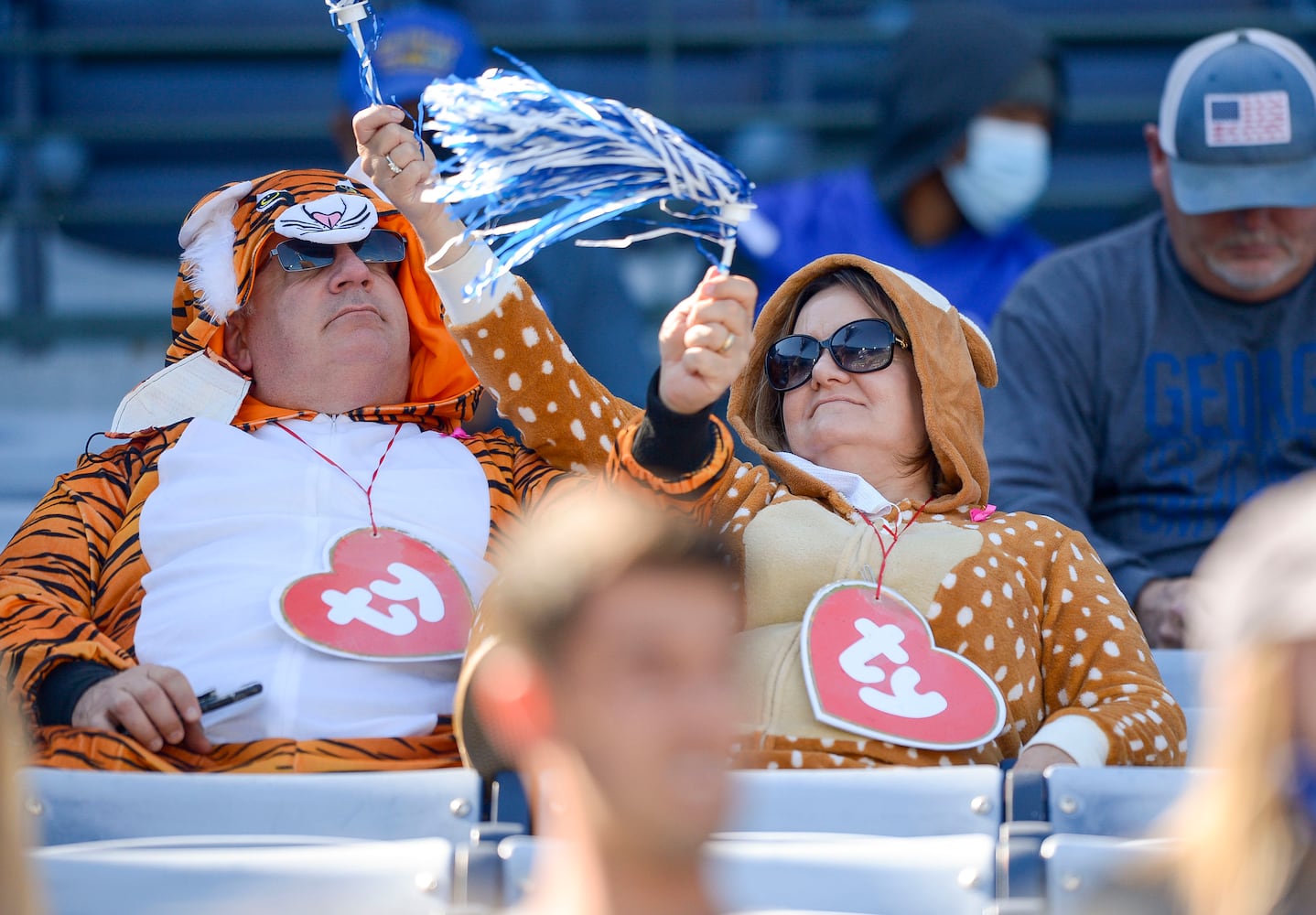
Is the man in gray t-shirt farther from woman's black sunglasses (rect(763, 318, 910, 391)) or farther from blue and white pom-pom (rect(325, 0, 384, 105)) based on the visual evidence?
blue and white pom-pom (rect(325, 0, 384, 105))

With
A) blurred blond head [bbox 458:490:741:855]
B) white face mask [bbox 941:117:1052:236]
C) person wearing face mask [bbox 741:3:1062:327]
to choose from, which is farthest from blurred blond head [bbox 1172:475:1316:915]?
white face mask [bbox 941:117:1052:236]

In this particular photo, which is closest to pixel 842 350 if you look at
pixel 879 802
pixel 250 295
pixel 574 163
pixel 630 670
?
pixel 574 163

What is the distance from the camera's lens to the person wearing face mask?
13.8 feet

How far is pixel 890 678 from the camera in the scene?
2348 millimetres

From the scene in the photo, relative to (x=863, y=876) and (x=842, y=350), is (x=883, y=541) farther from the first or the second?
(x=863, y=876)

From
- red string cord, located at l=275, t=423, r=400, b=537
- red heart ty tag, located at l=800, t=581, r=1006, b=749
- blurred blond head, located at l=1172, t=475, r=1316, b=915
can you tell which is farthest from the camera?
red string cord, located at l=275, t=423, r=400, b=537

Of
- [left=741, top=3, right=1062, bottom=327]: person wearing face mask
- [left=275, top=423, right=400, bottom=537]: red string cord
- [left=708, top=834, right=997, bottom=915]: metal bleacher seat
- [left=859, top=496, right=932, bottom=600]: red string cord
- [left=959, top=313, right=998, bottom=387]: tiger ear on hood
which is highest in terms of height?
[left=741, top=3, right=1062, bottom=327]: person wearing face mask

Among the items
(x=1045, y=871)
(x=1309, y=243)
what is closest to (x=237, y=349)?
(x=1045, y=871)

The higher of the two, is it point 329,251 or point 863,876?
point 329,251

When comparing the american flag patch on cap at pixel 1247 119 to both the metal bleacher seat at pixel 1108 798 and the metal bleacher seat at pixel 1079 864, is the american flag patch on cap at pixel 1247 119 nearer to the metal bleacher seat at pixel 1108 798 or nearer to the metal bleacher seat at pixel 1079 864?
the metal bleacher seat at pixel 1108 798

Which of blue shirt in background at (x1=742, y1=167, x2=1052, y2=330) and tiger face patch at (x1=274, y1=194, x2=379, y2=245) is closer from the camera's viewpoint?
tiger face patch at (x1=274, y1=194, x2=379, y2=245)

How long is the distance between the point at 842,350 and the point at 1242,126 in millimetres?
1393

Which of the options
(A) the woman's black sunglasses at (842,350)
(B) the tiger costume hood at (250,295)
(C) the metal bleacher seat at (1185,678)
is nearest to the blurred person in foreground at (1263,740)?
(A) the woman's black sunglasses at (842,350)

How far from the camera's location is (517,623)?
1264 mm
